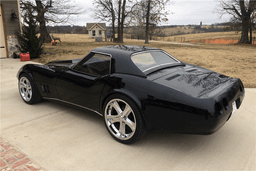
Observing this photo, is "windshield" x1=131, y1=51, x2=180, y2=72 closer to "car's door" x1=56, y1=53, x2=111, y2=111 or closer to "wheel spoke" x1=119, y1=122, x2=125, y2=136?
"car's door" x1=56, y1=53, x2=111, y2=111

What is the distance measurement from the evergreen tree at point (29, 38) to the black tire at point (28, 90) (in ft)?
25.8

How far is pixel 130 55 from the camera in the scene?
10.9ft

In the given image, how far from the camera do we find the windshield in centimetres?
323

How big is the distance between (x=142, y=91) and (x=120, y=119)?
1.90 ft

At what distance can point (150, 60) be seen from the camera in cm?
349

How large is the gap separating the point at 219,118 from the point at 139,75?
3.89ft

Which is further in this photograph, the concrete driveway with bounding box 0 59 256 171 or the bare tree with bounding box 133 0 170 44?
the bare tree with bounding box 133 0 170 44

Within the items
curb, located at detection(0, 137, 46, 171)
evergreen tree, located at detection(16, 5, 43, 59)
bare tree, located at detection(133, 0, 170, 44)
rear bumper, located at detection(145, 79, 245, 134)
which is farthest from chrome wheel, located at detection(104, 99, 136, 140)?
bare tree, located at detection(133, 0, 170, 44)

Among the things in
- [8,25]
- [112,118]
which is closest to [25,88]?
[112,118]

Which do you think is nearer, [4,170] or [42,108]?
[4,170]

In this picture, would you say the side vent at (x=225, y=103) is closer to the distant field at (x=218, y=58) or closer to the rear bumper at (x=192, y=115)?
the rear bumper at (x=192, y=115)

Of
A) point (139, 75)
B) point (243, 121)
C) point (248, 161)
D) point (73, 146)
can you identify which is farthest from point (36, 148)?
point (243, 121)

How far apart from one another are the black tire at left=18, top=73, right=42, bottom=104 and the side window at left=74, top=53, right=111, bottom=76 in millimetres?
1289

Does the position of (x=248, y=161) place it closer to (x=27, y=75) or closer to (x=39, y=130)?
(x=39, y=130)
